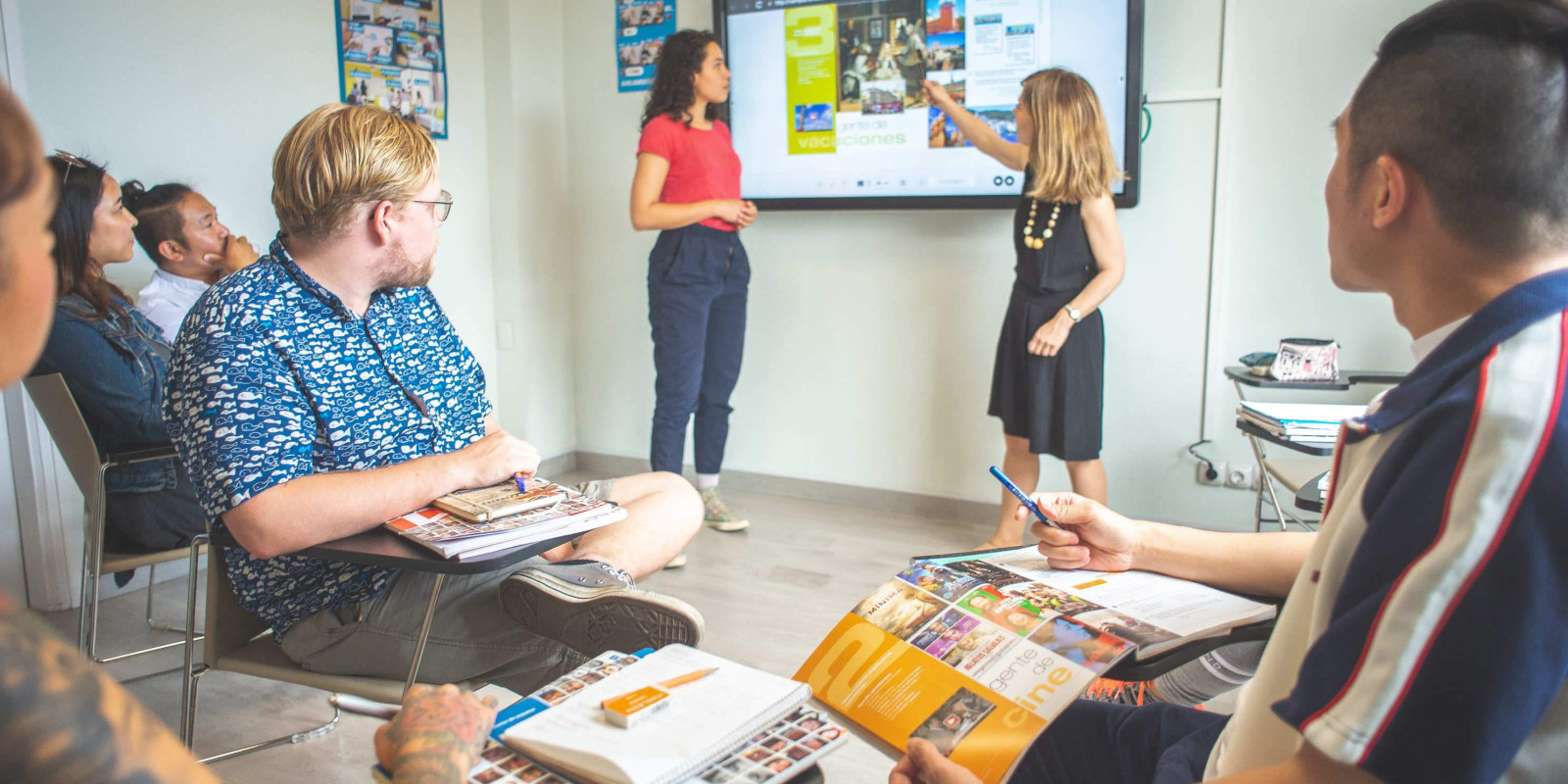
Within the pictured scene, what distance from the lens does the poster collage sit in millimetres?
3553

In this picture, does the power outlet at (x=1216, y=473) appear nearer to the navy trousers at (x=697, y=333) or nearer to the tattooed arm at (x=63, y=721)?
the navy trousers at (x=697, y=333)

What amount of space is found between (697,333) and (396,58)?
4.97 ft

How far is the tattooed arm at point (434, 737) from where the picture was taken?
30.5 inches

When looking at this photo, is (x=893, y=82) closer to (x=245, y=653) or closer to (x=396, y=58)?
(x=396, y=58)

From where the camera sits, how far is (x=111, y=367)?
236cm

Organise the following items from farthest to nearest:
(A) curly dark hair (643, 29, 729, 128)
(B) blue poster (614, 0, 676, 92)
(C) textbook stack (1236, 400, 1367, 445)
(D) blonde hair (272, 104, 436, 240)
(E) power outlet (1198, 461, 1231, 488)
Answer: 1. (B) blue poster (614, 0, 676, 92)
2. (A) curly dark hair (643, 29, 729, 128)
3. (E) power outlet (1198, 461, 1231, 488)
4. (C) textbook stack (1236, 400, 1367, 445)
5. (D) blonde hair (272, 104, 436, 240)

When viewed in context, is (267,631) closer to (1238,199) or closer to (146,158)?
(146,158)

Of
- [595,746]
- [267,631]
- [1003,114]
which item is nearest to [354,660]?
[267,631]

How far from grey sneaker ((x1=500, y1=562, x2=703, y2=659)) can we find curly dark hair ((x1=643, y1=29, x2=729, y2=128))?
230 cm

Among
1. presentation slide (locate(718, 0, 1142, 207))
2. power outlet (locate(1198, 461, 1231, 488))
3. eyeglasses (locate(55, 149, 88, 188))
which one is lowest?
power outlet (locate(1198, 461, 1231, 488))

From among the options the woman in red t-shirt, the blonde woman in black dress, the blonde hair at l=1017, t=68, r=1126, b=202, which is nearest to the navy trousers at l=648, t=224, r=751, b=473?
the woman in red t-shirt

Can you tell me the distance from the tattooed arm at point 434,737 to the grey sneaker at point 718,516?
284 cm

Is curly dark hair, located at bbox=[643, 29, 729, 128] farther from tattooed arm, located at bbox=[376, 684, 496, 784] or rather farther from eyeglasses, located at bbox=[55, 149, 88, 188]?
tattooed arm, located at bbox=[376, 684, 496, 784]

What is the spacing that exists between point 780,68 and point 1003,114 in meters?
0.88
